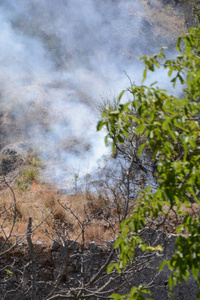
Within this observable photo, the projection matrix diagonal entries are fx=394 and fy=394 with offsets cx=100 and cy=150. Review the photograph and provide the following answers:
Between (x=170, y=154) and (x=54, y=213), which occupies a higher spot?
(x=54, y=213)

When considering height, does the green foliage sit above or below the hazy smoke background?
below

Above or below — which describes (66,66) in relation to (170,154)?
above

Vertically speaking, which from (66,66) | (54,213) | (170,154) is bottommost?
(170,154)

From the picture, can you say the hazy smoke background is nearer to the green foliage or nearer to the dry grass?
the dry grass

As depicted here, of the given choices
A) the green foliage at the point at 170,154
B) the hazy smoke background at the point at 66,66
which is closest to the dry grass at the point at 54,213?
the hazy smoke background at the point at 66,66

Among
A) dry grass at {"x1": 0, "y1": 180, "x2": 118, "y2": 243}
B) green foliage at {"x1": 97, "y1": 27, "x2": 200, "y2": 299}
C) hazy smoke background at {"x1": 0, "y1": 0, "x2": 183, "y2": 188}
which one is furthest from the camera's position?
hazy smoke background at {"x1": 0, "y1": 0, "x2": 183, "y2": 188}

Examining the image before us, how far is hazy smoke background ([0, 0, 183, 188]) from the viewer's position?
34.9ft

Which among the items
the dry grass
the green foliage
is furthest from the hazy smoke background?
the green foliage

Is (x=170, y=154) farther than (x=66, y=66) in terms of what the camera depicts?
No

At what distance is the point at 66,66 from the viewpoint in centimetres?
1411

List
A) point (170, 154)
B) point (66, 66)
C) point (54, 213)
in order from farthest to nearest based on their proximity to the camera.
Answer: point (66, 66) → point (54, 213) → point (170, 154)

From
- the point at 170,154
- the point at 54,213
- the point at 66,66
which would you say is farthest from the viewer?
the point at 66,66

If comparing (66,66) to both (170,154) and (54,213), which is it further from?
(170,154)

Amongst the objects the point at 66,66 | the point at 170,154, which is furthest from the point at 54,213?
the point at 66,66
